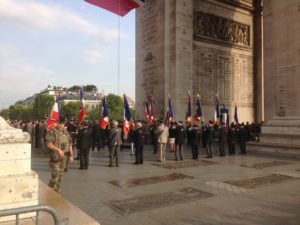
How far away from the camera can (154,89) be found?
22.7m

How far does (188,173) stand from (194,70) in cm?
1286

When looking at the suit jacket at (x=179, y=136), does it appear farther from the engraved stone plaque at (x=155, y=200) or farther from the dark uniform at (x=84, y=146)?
the engraved stone plaque at (x=155, y=200)

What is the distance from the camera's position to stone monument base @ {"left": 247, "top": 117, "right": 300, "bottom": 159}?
1570cm

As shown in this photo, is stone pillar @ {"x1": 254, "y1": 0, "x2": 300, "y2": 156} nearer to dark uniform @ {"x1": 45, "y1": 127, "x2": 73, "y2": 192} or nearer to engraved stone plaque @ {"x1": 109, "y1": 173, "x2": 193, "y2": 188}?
engraved stone plaque @ {"x1": 109, "y1": 173, "x2": 193, "y2": 188}

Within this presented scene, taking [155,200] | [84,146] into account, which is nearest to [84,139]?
[84,146]

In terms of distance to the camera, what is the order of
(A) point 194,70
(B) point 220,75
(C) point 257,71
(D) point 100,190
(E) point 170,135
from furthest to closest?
(C) point 257,71 → (B) point 220,75 → (A) point 194,70 → (E) point 170,135 → (D) point 100,190

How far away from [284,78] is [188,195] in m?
12.5

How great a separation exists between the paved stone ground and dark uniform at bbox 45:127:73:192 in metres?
0.71

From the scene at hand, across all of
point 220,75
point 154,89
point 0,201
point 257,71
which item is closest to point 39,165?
point 0,201

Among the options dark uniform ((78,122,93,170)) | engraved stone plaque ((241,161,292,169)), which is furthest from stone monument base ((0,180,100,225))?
engraved stone plaque ((241,161,292,169))

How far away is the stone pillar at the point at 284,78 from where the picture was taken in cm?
1640

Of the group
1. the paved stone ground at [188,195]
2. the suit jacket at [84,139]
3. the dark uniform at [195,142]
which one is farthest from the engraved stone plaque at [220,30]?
the paved stone ground at [188,195]

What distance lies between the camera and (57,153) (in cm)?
697

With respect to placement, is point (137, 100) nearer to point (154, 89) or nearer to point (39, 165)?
point (154, 89)
